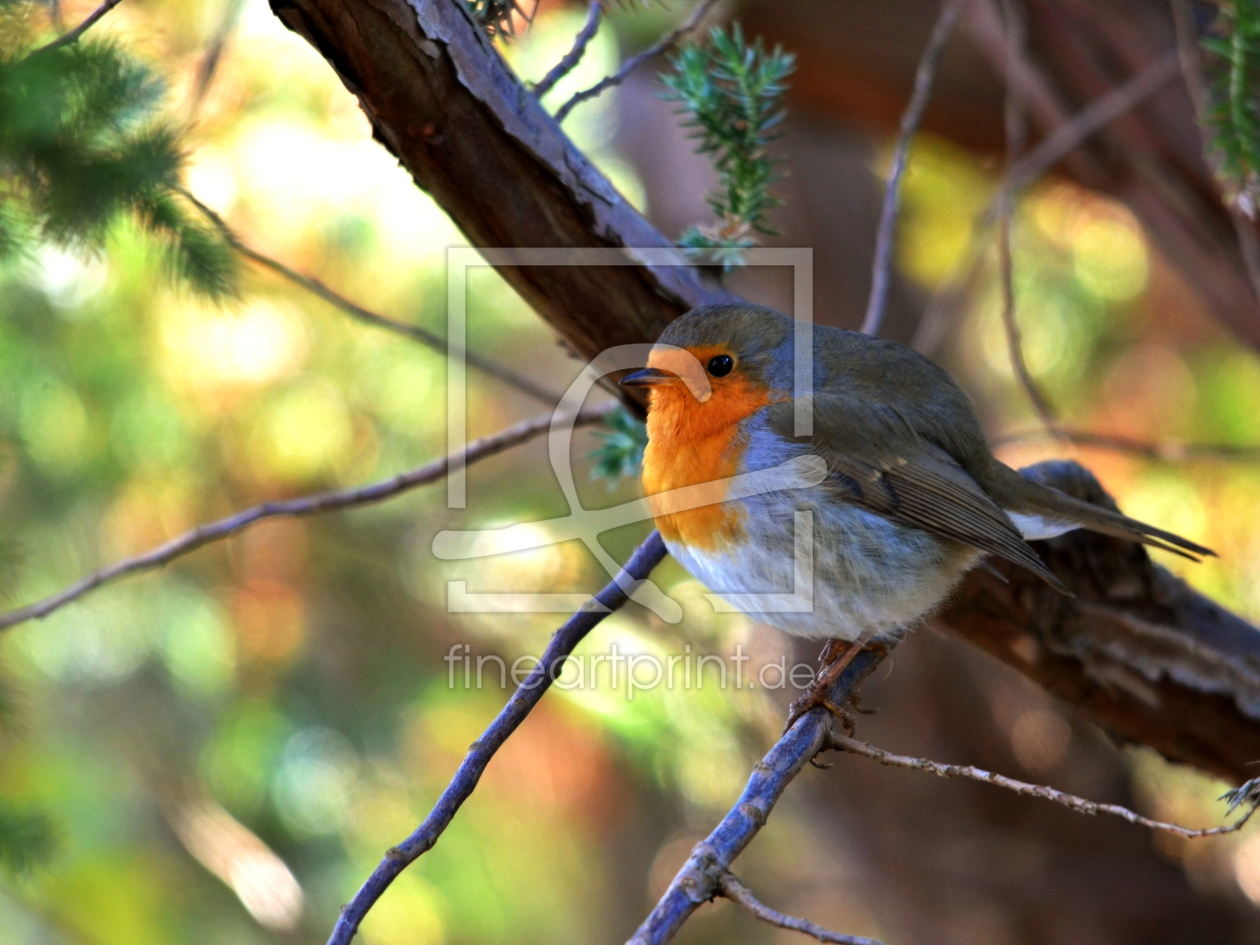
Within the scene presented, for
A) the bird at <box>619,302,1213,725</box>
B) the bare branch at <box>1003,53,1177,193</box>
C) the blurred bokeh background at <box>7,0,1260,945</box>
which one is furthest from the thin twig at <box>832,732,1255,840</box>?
the blurred bokeh background at <box>7,0,1260,945</box>

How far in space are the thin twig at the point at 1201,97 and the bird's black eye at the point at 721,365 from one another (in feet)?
3.75

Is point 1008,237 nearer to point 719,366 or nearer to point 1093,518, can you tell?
point 1093,518

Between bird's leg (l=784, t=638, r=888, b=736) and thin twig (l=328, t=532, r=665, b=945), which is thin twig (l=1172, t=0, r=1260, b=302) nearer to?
bird's leg (l=784, t=638, r=888, b=736)

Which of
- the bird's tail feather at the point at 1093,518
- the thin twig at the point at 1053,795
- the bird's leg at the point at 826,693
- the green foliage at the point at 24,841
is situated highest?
the bird's tail feather at the point at 1093,518

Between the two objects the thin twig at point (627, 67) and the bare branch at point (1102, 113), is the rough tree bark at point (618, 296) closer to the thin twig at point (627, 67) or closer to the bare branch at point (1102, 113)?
the thin twig at point (627, 67)

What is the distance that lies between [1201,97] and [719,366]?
1520 millimetres

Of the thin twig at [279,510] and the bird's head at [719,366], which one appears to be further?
the bird's head at [719,366]

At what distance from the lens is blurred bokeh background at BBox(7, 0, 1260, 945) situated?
3.61 metres

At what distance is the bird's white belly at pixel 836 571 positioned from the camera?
2275mm

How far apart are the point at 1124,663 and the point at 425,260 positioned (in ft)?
8.92

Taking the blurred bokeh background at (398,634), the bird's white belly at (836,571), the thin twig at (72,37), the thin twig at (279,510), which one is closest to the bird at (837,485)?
the bird's white belly at (836,571)

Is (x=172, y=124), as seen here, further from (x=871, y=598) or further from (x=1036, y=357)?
(x=1036, y=357)

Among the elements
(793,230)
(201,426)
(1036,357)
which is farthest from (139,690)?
(1036,357)

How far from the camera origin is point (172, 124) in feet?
5.80
